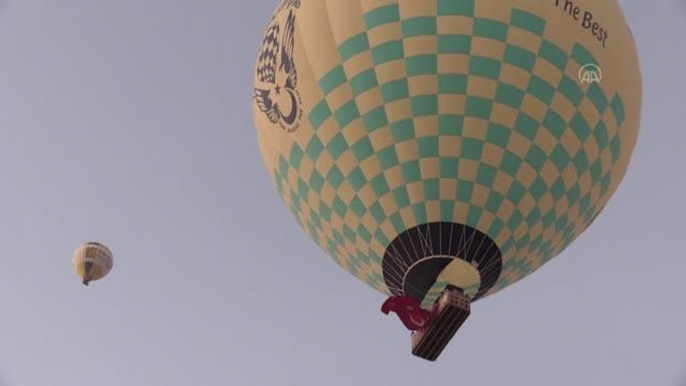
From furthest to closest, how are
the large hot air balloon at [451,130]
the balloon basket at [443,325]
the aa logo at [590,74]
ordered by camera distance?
1. the aa logo at [590,74]
2. the large hot air balloon at [451,130]
3. the balloon basket at [443,325]

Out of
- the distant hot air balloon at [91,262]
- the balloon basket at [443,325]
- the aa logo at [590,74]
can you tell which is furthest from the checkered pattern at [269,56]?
the distant hot air balloon at [91,262]

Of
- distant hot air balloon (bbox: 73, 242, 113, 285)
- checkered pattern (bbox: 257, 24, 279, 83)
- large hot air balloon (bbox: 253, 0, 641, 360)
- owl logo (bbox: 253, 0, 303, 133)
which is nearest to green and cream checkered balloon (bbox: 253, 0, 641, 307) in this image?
large hot air balloon (bbox: 253, 0, 641, 360)

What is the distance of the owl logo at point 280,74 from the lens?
14.6m

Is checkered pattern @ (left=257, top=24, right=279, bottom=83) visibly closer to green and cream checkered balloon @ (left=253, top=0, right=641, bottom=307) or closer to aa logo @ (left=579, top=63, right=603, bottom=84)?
green and cream checkered balloon @ (left=253, top=0, right=641, bottom=307)

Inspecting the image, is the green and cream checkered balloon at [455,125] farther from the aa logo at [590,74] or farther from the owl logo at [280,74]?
the owl logo at [280,74]

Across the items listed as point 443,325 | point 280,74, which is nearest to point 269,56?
point 280,74

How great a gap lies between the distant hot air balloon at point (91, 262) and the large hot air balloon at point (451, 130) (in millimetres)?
9784

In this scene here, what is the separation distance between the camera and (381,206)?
13.9 metres

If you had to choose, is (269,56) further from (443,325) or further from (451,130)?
(443,325)

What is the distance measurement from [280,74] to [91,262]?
9.62 m

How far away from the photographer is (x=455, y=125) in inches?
533

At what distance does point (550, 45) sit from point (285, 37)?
3787 mm

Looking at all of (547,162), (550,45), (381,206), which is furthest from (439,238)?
(550,45)

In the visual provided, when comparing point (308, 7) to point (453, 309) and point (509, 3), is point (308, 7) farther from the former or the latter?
point (453, 309)
